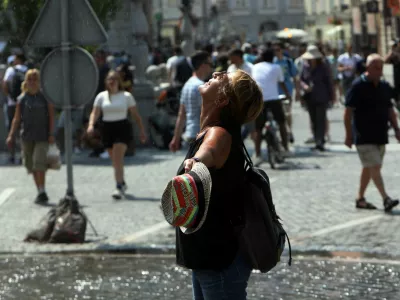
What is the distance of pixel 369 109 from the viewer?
13.2 m

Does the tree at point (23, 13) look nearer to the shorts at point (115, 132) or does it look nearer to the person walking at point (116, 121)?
the person walking at point (116, 121)

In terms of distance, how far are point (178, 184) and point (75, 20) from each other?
7.31 m

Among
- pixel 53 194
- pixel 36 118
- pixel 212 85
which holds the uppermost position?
pixel 212 85

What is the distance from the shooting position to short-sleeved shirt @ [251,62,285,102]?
18844 millimetres

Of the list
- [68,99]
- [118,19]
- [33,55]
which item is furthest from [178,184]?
[118,19]

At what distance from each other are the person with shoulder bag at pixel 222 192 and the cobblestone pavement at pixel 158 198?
5.28m

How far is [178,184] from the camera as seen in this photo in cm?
504

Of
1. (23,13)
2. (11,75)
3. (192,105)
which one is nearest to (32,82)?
(192,105)

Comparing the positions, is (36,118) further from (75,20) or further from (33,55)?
(33,55)

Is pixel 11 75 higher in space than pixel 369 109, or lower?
lower

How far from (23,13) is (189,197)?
1575 centimetres

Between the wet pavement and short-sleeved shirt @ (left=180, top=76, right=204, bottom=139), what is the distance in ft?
7.12

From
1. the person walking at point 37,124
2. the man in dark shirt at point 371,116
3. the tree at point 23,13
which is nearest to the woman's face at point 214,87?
the man in dark shirt at point 371,116

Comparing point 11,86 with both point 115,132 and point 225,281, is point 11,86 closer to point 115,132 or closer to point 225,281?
point 115,132
